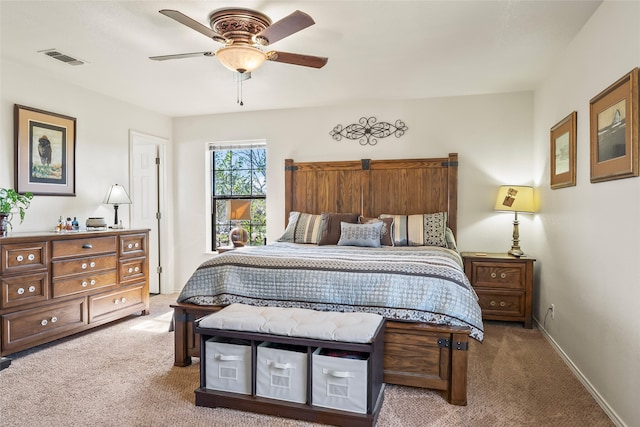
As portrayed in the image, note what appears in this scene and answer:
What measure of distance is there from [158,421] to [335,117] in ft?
12.0

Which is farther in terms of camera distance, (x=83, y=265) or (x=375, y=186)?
(x=375, y=186)

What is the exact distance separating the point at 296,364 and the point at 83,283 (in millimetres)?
2439

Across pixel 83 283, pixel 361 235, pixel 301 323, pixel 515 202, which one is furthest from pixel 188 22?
pixel 515 202

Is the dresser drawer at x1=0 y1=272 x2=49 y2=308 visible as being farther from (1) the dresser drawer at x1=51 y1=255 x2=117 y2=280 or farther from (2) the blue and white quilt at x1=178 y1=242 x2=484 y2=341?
(2) the blue and white quilt at x1=178 y1=242 x2=484 y2=341

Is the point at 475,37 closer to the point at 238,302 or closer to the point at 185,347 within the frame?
the point at 238,302

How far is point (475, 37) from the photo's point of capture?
113 inches

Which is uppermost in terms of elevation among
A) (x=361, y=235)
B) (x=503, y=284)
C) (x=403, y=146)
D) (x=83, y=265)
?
(x=403, y=146)

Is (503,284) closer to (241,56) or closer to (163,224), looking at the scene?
(241,56)

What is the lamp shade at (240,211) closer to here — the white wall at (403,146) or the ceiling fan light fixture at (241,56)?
the white wall at (403,146)

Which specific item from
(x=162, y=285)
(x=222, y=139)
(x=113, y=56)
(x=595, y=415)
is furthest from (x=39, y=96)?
(x=595, y=415)

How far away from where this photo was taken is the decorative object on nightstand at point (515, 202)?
391 cm

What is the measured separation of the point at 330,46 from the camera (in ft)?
9.90

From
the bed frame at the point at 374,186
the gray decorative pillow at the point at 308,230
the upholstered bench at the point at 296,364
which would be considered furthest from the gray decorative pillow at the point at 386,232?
the upholstered bench at the point at 296,364

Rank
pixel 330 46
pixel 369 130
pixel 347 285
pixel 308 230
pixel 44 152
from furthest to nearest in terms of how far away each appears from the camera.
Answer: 1. pixel 369 130
2. pixel 308 230
3. pixel 44 152
4. pixel 330 46
5. pixel 347 285
